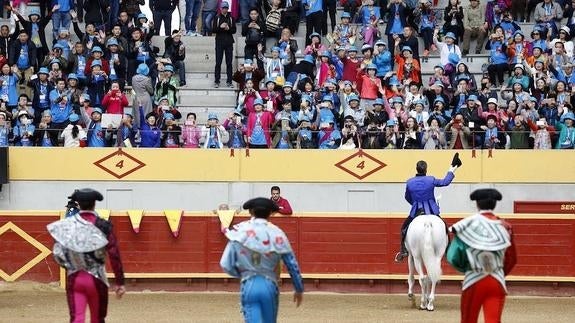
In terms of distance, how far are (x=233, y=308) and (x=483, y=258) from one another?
265 inches

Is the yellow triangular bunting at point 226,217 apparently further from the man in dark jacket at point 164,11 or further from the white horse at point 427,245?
the man in dark jacket at point 164,11

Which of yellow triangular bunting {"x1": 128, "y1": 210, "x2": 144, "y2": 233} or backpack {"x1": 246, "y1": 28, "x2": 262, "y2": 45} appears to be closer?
yellow triangular bunting {"x1": 128, "y1": 210, "x2": 144, "y2": 233}

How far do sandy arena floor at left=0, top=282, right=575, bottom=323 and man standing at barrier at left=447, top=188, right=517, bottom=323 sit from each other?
4.72 meters

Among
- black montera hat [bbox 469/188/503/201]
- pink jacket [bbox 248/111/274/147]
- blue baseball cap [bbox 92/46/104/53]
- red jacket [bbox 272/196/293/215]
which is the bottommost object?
red jacket [bbox 272/196/293/215]

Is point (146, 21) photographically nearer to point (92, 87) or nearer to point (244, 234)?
point (92, 87)

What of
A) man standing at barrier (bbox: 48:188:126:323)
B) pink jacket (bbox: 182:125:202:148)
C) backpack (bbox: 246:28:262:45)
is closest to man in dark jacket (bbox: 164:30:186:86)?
backpack (bbox: 246:28:262:45)

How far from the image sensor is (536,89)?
2441 cm

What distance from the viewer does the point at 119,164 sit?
78.1 ft

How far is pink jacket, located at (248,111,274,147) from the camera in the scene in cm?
2345

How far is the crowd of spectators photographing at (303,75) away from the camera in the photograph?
23.6m

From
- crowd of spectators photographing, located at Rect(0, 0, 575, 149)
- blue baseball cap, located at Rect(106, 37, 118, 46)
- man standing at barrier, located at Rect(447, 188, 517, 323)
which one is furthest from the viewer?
blue baseball cap, located at Rect(106, 37, 118, 46)

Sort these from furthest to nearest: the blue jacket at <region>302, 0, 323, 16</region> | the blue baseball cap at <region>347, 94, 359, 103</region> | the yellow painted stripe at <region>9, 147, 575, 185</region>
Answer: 1. the blue jacket at <region>302, 0, 323, 16</region>
2. the blue baseball cap at <region>347, 94, 359, 103</region>
3. the yellow painted stripe at <region>9, 147, 575, 185</region>

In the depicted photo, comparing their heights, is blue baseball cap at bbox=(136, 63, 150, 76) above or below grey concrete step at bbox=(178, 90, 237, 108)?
above

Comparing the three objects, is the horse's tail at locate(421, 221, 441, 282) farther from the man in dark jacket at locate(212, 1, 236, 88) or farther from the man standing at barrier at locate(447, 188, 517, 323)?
the man in dark jacket at locate(212, 1, 236, 88)
